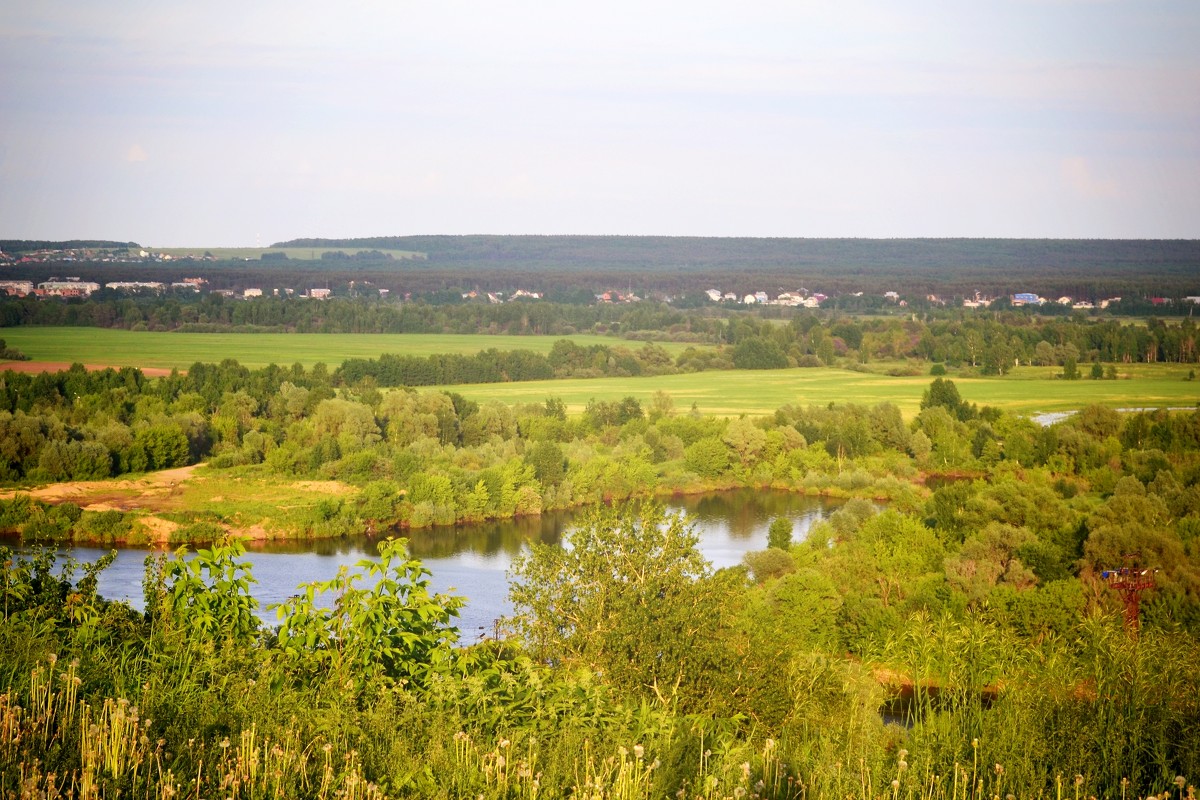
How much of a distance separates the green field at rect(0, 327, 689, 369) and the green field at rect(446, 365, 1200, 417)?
8.13 metres

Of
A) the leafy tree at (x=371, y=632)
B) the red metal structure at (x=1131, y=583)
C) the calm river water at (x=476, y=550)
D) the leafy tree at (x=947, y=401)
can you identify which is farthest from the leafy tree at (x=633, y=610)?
the leafy tree at (x=947, y=401)

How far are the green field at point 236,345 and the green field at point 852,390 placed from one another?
8.13 m

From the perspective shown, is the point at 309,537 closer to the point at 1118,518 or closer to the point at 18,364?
the point at 1118,518

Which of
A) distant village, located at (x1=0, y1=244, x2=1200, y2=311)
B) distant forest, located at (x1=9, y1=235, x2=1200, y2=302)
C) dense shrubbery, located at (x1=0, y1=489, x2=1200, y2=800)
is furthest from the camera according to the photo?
distant forest, located at (x1=9, y1=235, x2=1200, y2=302)

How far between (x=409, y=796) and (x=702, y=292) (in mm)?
95580

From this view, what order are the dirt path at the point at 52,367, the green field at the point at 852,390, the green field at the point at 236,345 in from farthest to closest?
the green field at the point at 236,345 < the green field at the point at 852,390 < the dirt path at the point at 52,367

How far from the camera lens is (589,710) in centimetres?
498

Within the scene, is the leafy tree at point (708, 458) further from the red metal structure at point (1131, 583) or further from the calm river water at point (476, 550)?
the red metal structure at point (1131, 583)

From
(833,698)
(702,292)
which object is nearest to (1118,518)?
(833,698)

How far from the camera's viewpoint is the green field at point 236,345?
43812 millimetres

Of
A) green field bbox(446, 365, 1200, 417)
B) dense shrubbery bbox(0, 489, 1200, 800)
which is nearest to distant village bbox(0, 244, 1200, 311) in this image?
green field bbox(446, 365, 1200, 417)

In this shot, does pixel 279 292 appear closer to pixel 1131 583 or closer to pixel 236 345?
pixel 236 345

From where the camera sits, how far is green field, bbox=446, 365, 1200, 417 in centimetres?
4231

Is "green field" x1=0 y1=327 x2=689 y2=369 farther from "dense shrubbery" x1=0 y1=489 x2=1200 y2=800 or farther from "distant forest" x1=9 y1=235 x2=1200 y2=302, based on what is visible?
"dense shrubbery" x1=0 y1=489 x2=1200 y2=800
